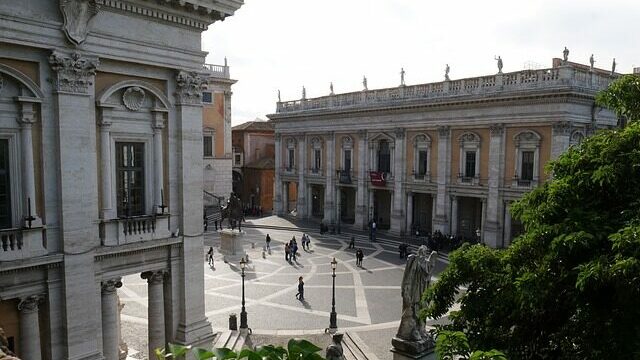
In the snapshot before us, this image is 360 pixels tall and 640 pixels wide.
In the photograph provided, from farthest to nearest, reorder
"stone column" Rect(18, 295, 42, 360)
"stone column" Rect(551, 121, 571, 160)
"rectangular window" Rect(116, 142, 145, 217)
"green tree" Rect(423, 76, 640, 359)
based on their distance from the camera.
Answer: "stone column" Rect(551, 121, 571, 160), "rectangular window" Rect(116, 142, 145, 217), "stone column" Rect(18, 295, 42, 360), "green tree" Rect(423, 76, 640, 359)

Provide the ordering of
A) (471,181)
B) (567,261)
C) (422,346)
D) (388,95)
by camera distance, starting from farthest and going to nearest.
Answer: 1. (388,95)
2. (471,181)
3. (422,346)
4. (567,261)

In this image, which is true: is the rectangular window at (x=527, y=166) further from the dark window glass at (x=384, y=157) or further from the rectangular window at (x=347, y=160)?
the rectangular window at (x=347, y=160)

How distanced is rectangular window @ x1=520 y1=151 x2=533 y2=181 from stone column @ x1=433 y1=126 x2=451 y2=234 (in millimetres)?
5660

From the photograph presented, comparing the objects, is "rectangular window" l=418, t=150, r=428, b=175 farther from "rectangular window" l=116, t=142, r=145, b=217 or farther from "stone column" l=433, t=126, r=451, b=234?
"rectangular window" l=116, t=142, r=145, b=217

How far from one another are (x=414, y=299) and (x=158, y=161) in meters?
8.53

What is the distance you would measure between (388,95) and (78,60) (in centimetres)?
3208

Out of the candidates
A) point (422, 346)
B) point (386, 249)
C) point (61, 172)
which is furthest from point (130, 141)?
point (386, 249)

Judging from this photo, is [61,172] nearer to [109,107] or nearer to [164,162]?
[109,107]

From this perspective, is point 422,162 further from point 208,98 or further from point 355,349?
point 208,98

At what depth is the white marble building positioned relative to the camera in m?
10.9

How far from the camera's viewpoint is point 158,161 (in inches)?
531

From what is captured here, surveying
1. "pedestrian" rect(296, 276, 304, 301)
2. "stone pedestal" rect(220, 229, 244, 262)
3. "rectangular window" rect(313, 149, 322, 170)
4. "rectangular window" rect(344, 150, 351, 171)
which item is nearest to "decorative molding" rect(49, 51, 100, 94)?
"pedestrian" rect(296, 276, 304, 301)

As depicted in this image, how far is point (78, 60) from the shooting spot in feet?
37.1

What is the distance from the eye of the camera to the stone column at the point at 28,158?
10.9 m
